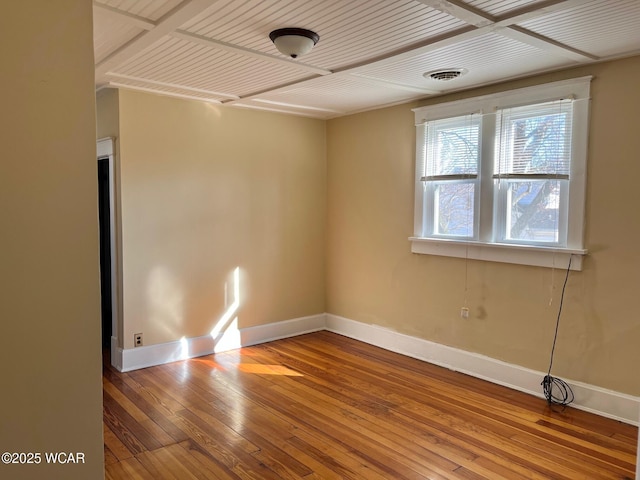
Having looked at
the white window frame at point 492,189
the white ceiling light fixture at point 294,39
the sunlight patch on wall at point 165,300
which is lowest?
the sunlight patch on wall at point 165,300

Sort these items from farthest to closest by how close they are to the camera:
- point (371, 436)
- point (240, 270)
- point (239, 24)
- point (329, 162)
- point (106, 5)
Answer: point (329, 162), point (240, 270), point (371, 436), point (239, 24), point (106, 5)

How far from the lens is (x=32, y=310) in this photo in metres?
1.19

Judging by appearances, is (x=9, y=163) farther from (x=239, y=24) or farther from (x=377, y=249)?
(x=377, y=249)

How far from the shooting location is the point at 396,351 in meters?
4.73

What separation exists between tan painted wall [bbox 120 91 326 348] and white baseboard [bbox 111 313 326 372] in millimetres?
73

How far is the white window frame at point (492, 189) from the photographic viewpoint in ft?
11.1

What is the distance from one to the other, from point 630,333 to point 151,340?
373cm

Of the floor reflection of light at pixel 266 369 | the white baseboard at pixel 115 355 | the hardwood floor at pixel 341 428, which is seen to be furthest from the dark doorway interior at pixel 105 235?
the floor reflection of light at pixel 266 369

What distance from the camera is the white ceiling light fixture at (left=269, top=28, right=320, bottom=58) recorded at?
8.52ft

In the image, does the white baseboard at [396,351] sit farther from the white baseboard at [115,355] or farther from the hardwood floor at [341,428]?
the hardwood floor at [341,428]

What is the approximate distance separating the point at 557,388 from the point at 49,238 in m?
3.55

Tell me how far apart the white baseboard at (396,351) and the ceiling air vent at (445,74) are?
226cm

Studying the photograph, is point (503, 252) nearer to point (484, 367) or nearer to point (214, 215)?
point (484, 367)

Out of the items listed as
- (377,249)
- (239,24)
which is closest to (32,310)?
(239,24)
